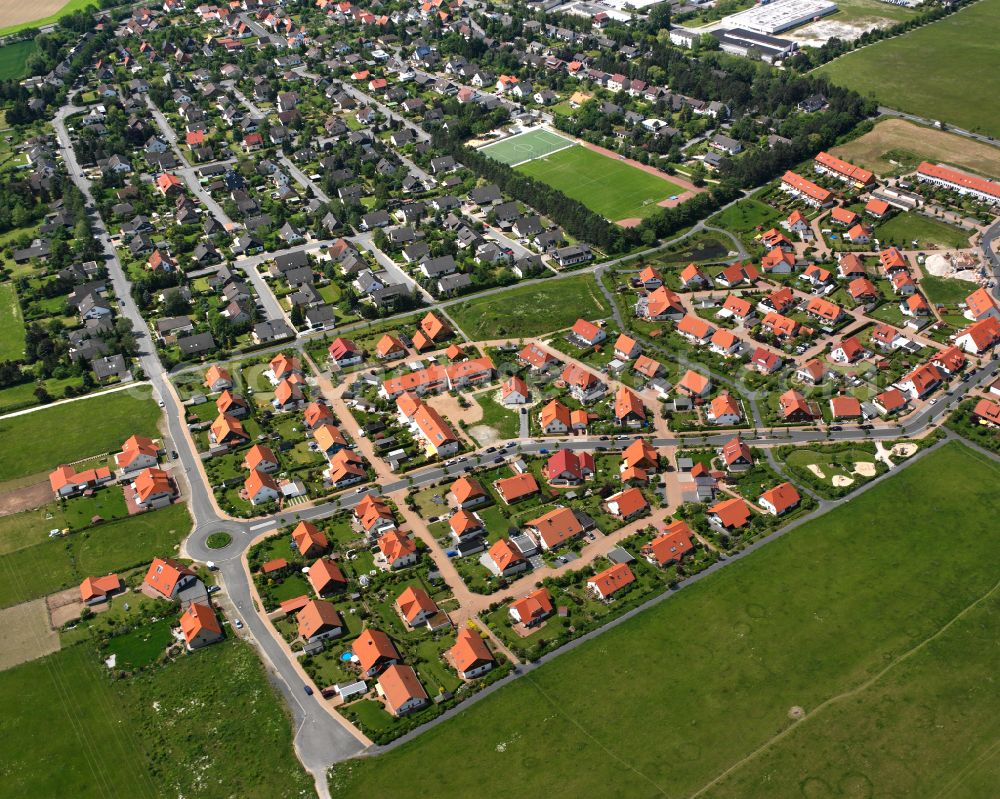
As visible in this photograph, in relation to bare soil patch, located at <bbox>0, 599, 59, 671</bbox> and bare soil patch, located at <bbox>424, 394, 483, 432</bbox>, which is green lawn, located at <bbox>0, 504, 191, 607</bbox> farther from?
bare soil patch, located at <bbox>424, 394, 483, 432</bbox>

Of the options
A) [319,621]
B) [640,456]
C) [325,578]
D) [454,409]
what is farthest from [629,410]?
[319,621]

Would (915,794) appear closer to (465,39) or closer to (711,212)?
(711,212)

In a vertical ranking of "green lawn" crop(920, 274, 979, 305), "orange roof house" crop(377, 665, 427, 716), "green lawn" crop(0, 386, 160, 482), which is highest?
"green lawn" crop(920, 274, 979, 305)

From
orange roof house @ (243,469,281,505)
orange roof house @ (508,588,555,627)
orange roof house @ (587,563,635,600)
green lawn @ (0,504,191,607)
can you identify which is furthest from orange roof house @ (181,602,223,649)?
orange roof house @ (587,563,635,600)

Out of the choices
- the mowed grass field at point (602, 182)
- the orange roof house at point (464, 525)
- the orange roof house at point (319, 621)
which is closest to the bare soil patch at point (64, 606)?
the orange roof house at point (319, 621)

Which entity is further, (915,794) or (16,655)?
(16,655)

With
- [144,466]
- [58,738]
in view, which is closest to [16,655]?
[58,738]
